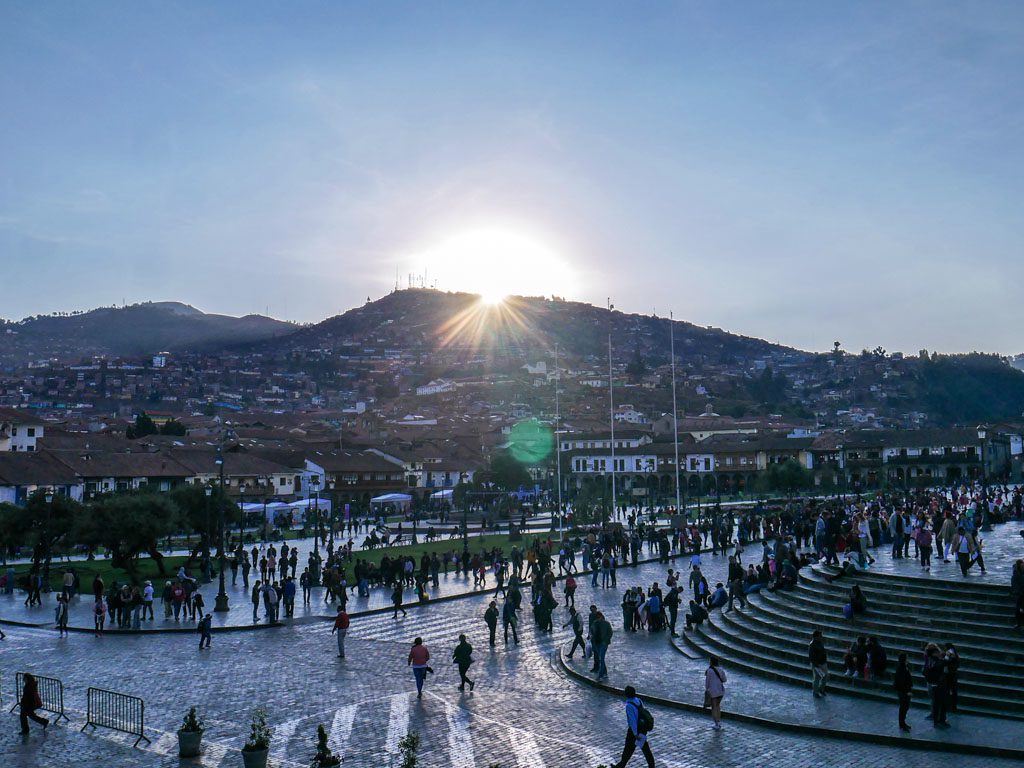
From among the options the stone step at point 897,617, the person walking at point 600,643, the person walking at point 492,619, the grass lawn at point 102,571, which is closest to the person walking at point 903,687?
the stone step at point 897,617

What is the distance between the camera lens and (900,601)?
48.7 ft

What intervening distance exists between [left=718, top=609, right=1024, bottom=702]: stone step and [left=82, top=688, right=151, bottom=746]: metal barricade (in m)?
9.47

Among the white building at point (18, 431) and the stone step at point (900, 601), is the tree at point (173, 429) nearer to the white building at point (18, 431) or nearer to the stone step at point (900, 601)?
the white building at point (18, 431)

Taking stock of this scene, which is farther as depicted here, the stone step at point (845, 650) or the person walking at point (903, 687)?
the stone step at point (845, 650)

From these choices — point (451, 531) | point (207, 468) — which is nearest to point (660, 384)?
point (207, 468)

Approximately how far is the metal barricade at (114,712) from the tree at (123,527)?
16958mm

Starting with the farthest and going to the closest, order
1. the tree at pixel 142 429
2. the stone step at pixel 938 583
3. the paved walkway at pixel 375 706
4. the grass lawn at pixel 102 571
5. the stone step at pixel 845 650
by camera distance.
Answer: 1. the tree at pixel 142 429
2. the grass lawn at pixel 102 571
3. the stone step at pixel 938 583
4. the stone step at pixel 845 650
5. the paved walkway at pixel 375 706

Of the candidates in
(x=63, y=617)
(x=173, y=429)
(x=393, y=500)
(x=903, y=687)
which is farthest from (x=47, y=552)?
(x=173, y=429)

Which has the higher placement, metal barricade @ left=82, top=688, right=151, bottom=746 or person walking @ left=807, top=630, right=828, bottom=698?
person walking @ left=807, top=630, right=828, bottom=698

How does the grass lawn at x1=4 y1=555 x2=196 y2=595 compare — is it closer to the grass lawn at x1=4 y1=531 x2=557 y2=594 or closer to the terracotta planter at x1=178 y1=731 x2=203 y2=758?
the grass lawn at x1=4 y1=531 x2=557 y2=594

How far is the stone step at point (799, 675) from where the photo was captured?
1183 cm

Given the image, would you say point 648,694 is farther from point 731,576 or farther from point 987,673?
point 731,576

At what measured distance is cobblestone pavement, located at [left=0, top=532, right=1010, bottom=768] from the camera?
1097 cm

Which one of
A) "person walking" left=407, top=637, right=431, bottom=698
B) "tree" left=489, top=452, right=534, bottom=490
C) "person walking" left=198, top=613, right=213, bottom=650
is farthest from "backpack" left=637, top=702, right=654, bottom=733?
"tree" left=489, top=452, right=534, bottom=490
